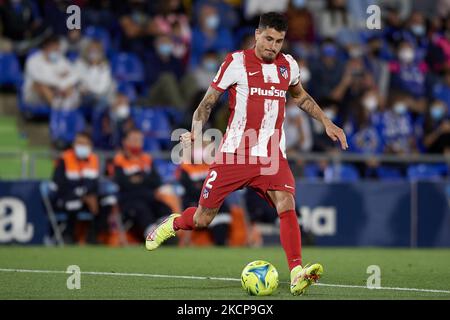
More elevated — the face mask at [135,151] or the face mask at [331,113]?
the face mask at [331,113]

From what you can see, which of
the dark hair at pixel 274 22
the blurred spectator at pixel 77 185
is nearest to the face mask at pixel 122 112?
the blurred spectator at pixel 77 185

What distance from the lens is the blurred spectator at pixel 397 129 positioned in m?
20.6

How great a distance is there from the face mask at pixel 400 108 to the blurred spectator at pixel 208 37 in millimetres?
3474

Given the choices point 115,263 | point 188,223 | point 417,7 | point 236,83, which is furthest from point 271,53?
point 417,7

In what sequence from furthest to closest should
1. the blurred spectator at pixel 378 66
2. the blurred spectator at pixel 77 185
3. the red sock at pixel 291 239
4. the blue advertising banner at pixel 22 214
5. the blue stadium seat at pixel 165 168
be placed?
the blurred spectator at pixel 378 66 → the blue stadium seat at pixel 165 168 → the blurred spectator at pixel 77 185 → the blue advertising banner at pixel 22 214 → the red sock at pixel 291 239

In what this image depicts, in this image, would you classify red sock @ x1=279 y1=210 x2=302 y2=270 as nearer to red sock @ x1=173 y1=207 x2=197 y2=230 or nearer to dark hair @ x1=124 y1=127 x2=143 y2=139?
red sock @ x1=173 y1=207 x2=197 y2=230

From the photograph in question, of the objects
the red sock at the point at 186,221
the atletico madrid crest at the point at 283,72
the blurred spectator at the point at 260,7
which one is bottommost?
the red sock at the point at 186,221

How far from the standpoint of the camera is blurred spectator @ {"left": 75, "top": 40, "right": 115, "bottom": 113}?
1974 centimetres

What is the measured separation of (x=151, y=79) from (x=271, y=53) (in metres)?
11.1

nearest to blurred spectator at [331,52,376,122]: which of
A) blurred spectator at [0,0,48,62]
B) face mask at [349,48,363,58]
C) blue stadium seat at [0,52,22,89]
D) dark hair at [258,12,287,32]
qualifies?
face mask at [349,48,363,58]

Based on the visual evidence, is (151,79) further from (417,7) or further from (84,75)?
(417,7)

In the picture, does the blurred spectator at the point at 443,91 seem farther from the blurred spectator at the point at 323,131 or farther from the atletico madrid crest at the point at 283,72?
the atletico madrid crest at the point at 283,72

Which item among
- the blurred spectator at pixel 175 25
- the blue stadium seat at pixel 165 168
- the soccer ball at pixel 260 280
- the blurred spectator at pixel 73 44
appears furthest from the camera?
the blurred spectator at pixel 175 25

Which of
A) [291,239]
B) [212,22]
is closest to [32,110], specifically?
[212,22]
